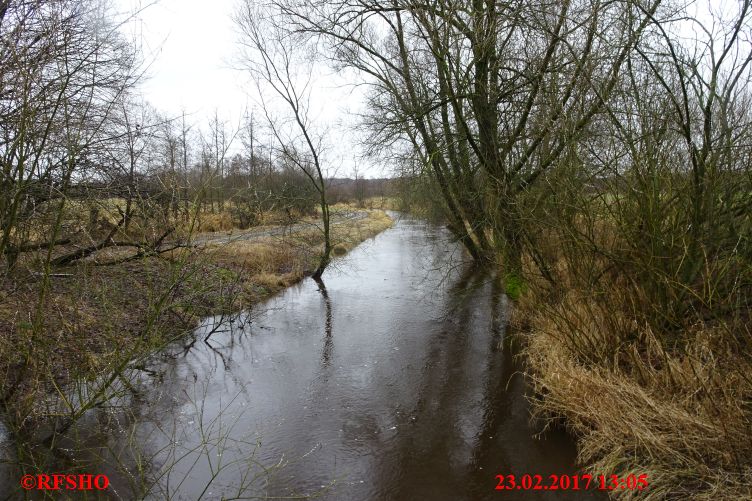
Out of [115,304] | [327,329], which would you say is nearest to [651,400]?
[327,329]

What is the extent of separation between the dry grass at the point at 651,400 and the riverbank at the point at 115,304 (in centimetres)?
460

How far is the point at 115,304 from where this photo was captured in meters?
8.67

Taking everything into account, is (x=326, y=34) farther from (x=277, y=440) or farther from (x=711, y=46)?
(x=277, y=440)

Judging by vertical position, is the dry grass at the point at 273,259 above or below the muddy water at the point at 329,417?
above

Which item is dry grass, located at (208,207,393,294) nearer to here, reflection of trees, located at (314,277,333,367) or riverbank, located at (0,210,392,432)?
riverbank, located at (0,210,392,432)

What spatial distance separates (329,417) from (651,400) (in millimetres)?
3988

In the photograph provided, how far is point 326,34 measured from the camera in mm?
12391

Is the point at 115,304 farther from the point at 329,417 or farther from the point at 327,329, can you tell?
the point at 329,417

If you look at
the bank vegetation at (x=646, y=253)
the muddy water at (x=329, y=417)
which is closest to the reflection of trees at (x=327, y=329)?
the muddy water at (x=329, y=417)

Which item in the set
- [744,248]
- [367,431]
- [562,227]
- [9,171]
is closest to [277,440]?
[367,431]

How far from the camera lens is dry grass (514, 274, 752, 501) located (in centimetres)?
415

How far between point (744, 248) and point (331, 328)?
791 cm

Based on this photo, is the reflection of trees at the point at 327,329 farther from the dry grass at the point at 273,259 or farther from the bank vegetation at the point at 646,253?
the bank vegetation at the point at 646,253

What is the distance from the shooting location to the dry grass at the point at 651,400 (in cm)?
415
